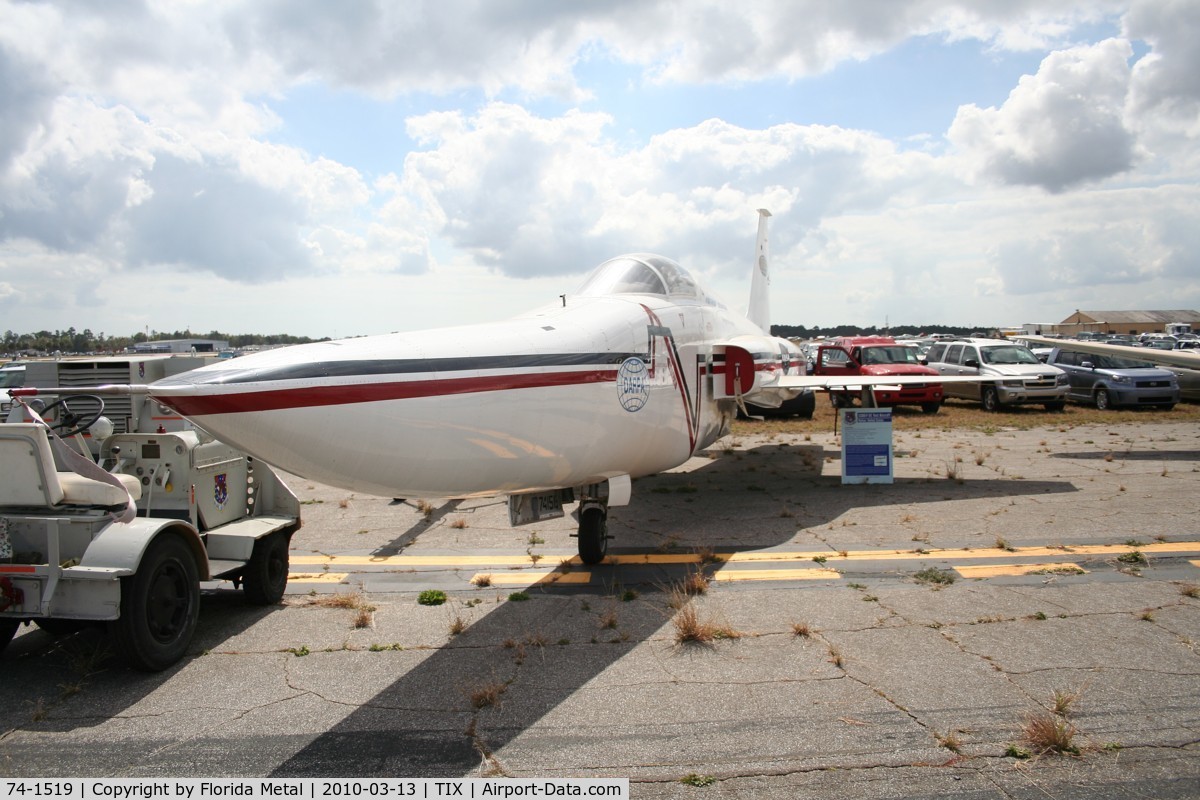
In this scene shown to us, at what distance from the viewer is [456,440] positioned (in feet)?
15.2

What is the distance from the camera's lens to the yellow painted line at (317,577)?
7388 millimetres

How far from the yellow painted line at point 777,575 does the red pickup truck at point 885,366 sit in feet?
37.5

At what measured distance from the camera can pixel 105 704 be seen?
4660 mm

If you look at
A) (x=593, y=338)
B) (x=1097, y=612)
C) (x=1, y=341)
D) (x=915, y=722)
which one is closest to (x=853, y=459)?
(x=1097, y=612)

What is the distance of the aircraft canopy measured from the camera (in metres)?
7.86

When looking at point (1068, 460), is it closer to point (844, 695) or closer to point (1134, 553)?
point (1134, 553)

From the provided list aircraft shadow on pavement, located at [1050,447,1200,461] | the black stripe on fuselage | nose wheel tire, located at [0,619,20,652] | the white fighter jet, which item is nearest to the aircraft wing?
aircraft shadow on pavement, located at [1050,447,1200,461]

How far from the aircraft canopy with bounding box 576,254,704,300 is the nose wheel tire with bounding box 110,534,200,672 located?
13.9ft

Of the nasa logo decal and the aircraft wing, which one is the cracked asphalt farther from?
the aircraft wing

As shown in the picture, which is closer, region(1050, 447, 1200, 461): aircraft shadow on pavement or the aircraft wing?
region(1050, 447, 1200, 461): aircraft shadow on pavement

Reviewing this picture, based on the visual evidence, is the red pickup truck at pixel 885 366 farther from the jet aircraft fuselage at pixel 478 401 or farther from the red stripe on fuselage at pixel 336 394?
the red stripe on fuselage at pixel 336 394

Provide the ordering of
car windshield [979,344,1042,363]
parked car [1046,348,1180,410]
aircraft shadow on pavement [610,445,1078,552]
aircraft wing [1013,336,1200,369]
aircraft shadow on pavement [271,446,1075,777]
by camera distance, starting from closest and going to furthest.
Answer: aircraft shadow on pavement [271,446,1075,777], aircraft shadow on pavement [610,445,1078,552], aircraft wing [1013,336,1200,369], parked car [1046,348,1180,410], car windshield [979,344,1042,363]

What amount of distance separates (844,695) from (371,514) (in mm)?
7439

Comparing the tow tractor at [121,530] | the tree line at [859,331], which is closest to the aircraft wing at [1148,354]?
the tow tractor at [121,530]
